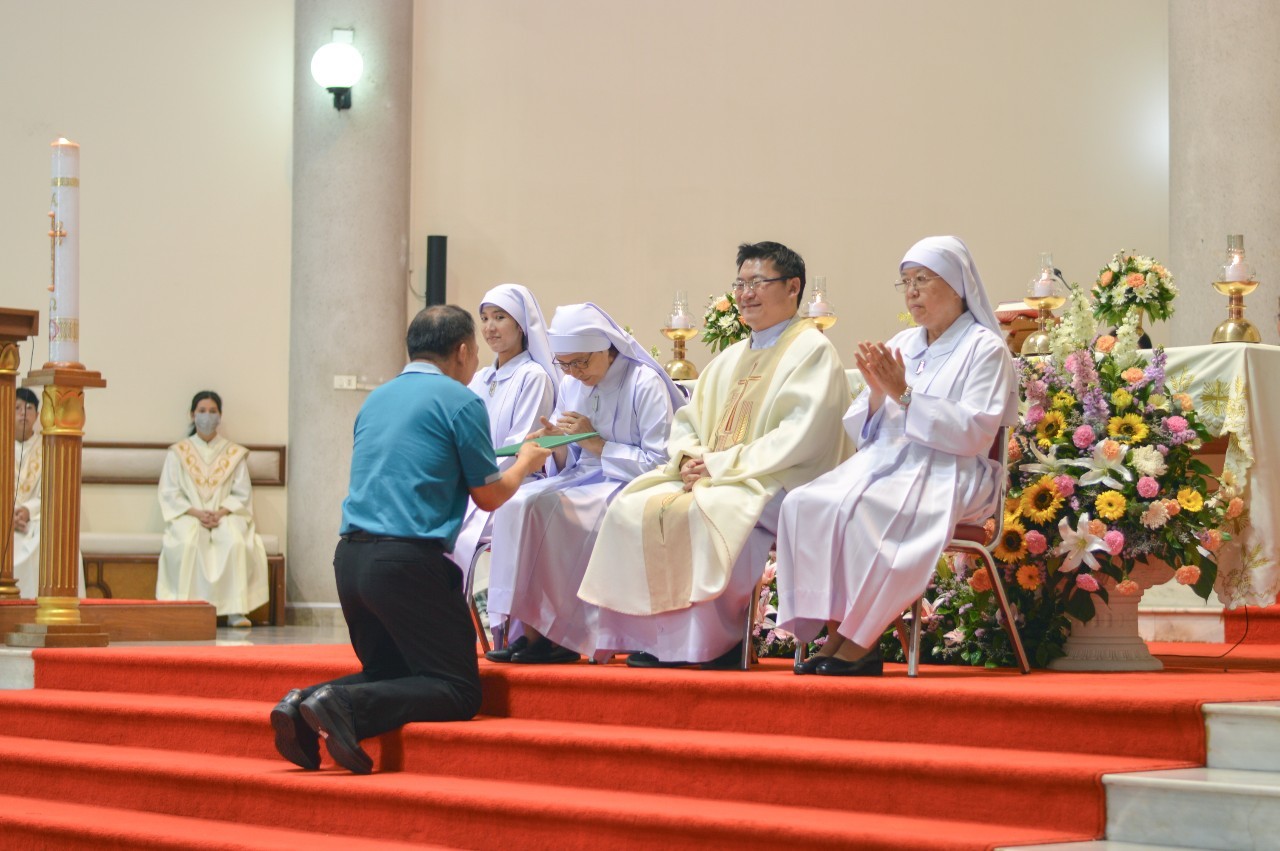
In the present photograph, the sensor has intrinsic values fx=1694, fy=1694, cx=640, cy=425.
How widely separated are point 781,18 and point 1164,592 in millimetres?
5520

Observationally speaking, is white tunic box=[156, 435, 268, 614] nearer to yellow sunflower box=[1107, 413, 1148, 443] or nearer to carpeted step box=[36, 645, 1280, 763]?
carpeted step box=[36, 645, 1280, 763]

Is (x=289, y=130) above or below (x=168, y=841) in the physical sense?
above

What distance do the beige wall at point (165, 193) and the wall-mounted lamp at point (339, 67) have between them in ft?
2.25

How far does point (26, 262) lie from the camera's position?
10.6 meters

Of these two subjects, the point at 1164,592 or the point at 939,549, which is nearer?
the point at 939,549

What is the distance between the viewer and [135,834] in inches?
186

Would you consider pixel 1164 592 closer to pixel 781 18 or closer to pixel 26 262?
pixel 781 18

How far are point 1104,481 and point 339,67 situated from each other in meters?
6.30

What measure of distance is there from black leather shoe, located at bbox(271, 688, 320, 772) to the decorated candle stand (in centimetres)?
210

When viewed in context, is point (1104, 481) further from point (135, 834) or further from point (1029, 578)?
point (135, 834)

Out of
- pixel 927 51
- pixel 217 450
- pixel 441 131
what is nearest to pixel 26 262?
pixel 217 450

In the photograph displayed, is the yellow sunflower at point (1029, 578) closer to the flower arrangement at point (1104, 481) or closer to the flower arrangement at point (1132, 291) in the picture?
the flower arrangement at point (1104, 481)

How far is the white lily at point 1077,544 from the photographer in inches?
214

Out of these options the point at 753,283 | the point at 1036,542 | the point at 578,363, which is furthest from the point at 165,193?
the point at 1036,542
